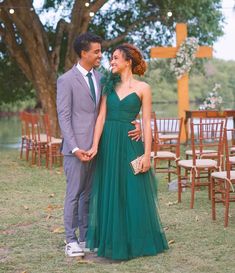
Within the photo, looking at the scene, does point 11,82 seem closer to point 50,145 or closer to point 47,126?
point 50,145

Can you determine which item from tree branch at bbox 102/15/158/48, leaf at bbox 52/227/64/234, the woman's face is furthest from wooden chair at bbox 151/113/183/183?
tree branch at bbox 102/15/158/48

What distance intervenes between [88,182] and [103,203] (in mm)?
223

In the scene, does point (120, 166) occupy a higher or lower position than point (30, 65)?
lower

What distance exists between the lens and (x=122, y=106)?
194 inches

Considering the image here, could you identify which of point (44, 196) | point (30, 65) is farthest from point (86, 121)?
point (30, 65)

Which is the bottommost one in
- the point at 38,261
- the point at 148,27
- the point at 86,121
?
the point at 38,261

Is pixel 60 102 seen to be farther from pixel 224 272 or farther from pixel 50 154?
pixel 50 154

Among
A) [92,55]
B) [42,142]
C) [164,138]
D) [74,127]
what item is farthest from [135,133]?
[42,142]

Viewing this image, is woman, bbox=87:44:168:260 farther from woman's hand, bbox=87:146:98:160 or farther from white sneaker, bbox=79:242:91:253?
white sneaker, bbox=79:242:91:253

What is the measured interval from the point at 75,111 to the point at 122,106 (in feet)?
1.19

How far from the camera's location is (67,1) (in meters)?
16.4

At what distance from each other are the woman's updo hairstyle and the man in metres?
0.20

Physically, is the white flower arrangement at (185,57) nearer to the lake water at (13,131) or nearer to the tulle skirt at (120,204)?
the lake water at (13,131)

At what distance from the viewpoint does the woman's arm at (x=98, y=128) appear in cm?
482
